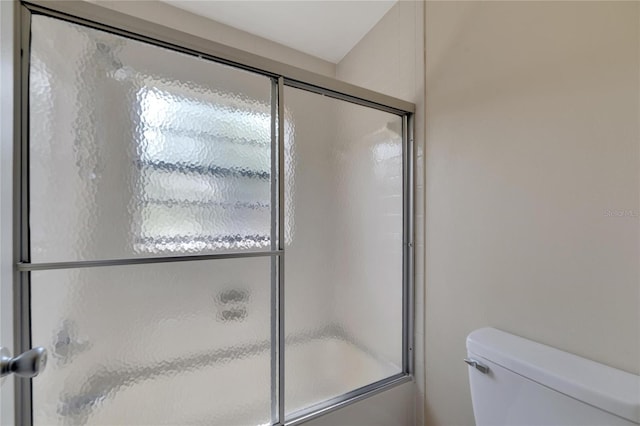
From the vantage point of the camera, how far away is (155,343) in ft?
2.82

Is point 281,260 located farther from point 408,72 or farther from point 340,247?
point 408,72

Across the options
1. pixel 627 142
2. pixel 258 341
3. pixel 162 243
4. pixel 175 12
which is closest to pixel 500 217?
pixel 627 142

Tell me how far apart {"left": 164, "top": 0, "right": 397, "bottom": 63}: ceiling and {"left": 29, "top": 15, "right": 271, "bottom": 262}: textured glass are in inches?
31.1

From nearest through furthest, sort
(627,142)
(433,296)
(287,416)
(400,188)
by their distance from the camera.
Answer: (627,142) < (287,416) < (433,296) < (400,188)

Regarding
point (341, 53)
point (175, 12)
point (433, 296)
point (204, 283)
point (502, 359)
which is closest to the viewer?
point (502, 359)

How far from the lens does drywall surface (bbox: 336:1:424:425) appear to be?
1258 mm

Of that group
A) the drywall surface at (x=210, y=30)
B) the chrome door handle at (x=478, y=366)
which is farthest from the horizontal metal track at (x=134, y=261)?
the drywall surface at (x=210, y=30)

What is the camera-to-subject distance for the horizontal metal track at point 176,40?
28.6 inches

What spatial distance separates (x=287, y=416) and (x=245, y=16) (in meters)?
1.94

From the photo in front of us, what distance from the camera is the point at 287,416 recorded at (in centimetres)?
103

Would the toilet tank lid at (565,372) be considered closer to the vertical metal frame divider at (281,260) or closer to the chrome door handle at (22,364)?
the vertical metal frame divider at (281,260)

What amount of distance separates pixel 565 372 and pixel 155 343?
1.15 meters

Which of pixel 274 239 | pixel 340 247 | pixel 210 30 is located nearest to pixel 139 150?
pixel 274 239

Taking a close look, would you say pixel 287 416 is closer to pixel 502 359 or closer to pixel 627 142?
pixel 502 359
